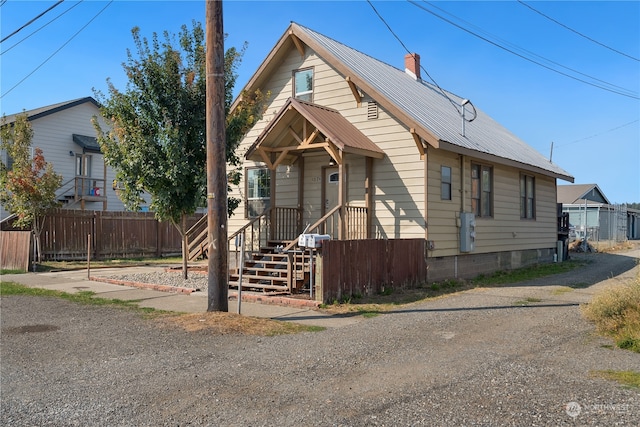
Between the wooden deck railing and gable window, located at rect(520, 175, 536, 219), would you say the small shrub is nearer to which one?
the wooden deck railing

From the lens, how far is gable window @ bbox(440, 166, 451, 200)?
1409 cm

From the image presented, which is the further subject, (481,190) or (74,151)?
(74,151)

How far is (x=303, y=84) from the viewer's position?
15.9 meters

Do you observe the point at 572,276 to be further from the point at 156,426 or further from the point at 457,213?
the point at 156,426

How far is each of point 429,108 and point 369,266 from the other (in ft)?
21.8

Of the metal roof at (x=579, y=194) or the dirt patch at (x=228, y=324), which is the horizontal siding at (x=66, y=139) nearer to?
the dirt patch at (x=228, y=324)

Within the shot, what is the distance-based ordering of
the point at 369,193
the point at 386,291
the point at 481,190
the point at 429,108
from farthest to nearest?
1. the point at 481,190
2. the point at 429,108
3. the point at 369,193
4. the point at 386,291

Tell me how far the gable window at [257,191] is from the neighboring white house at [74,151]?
543 inches

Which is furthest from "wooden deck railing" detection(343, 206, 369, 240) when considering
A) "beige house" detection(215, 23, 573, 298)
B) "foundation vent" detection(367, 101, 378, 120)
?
"foundation vent" detection(367, 101, 378, 120)

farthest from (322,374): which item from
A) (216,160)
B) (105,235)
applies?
(105,235)

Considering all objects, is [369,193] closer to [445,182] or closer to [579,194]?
[445,182]

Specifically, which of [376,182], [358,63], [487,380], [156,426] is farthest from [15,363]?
[358,63]

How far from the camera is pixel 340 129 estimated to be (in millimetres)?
13133

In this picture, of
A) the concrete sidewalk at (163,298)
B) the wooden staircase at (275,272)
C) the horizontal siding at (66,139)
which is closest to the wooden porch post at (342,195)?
the wooden staircase at (275,272)
